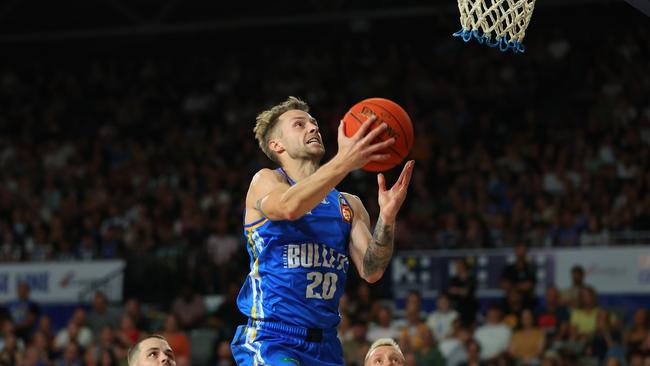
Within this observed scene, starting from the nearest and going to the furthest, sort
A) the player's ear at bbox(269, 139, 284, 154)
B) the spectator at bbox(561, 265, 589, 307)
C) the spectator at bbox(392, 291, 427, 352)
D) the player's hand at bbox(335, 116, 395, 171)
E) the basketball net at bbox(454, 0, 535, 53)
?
1. the player's hand at bbox(335, 116, 395, 171)
2. the basketball net at bbox(454, 0, 535, 53)
3. the player's ear at bbox(269, 139, 284, 154)
4. the spectator at bbox(392, 291, 427, 352)
5. the spectator at bbox(561, 265, 589, 307)

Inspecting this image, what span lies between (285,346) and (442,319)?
7.41 m

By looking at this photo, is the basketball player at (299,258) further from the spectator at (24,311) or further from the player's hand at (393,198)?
the spectator at (24,311)

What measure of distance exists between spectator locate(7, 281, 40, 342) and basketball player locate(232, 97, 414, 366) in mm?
9996

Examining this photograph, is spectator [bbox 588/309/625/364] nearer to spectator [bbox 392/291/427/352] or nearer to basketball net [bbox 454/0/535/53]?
spectator [bbox 392/291/427/352]

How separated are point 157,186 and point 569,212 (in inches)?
303

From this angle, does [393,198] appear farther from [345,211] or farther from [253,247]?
[253,247]

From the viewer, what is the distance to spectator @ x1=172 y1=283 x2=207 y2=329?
13.8m

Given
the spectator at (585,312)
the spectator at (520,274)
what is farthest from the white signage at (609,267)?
the spectator at (585,312)

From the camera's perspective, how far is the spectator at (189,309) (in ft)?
45.2

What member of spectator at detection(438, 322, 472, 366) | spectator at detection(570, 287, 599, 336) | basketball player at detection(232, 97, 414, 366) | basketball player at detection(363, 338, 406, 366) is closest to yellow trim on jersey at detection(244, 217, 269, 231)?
basketball player at detection(232, 97, 414, 366)

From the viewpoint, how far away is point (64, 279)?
15.6 meters

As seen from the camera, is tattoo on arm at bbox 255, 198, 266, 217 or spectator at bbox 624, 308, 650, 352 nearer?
tattoo on arm at bbox 255, 198, 266, 217

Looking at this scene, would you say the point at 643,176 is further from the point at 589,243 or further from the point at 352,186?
the point at 352,186

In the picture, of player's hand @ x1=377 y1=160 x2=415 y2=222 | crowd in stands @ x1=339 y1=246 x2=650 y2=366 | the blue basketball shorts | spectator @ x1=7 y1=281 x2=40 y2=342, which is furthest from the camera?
spectator @ x1=7 y1=281 x2=40 y2=342
